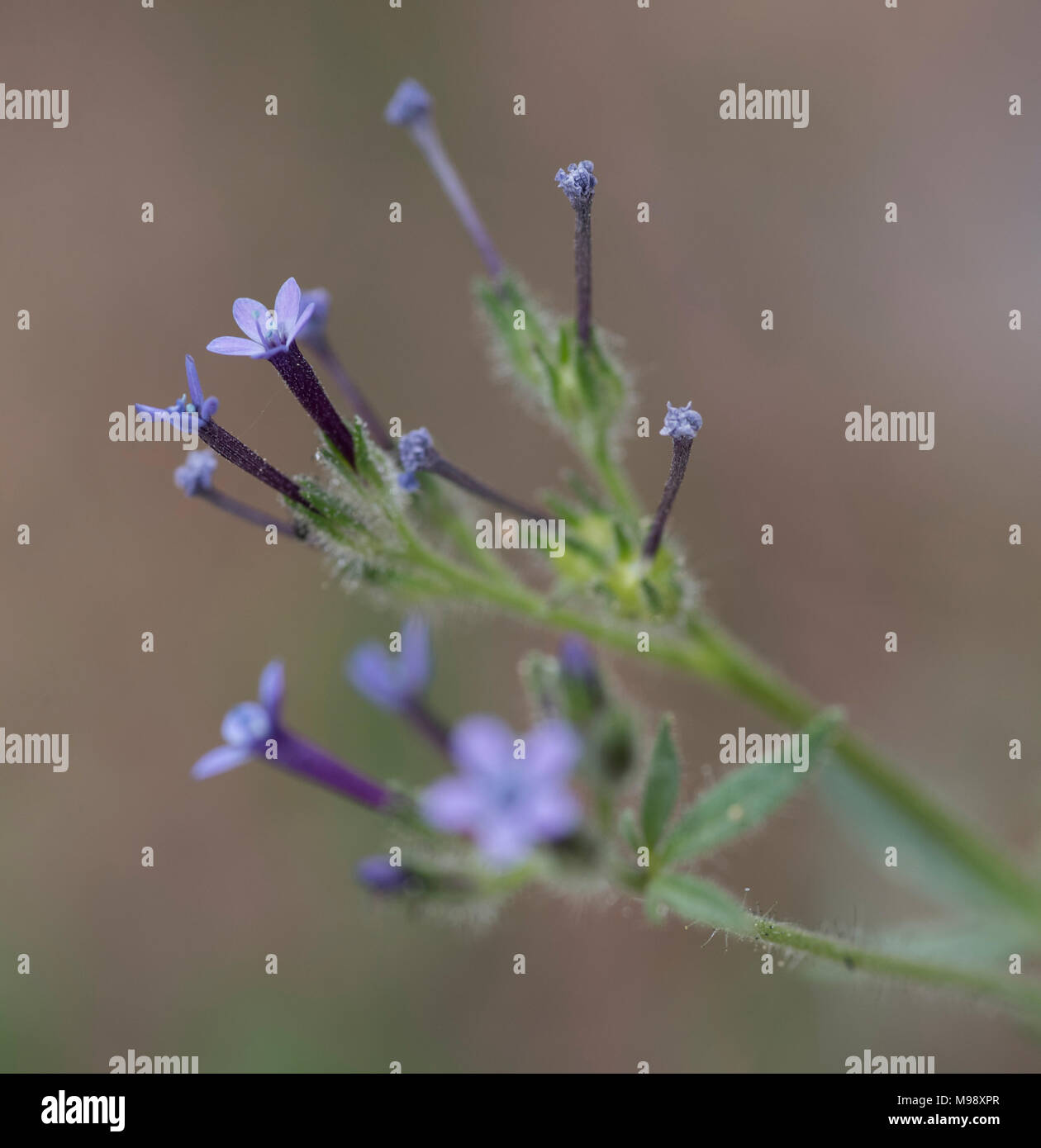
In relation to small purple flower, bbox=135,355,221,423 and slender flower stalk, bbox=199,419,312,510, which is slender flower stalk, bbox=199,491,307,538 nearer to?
slender flower stalk, bbox=199,419,312,510

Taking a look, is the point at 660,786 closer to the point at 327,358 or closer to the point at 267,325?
the point at 267,325

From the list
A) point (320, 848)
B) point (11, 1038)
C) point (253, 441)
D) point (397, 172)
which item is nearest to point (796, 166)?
point (397, 172)

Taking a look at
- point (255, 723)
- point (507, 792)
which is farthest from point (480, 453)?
point (507, 792)

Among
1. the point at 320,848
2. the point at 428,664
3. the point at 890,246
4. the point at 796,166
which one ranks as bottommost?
the point at 320,848

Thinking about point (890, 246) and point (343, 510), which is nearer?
point (343, 510)

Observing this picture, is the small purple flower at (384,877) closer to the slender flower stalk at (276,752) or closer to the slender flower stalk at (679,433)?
the slender flower stalk at (276,752)
